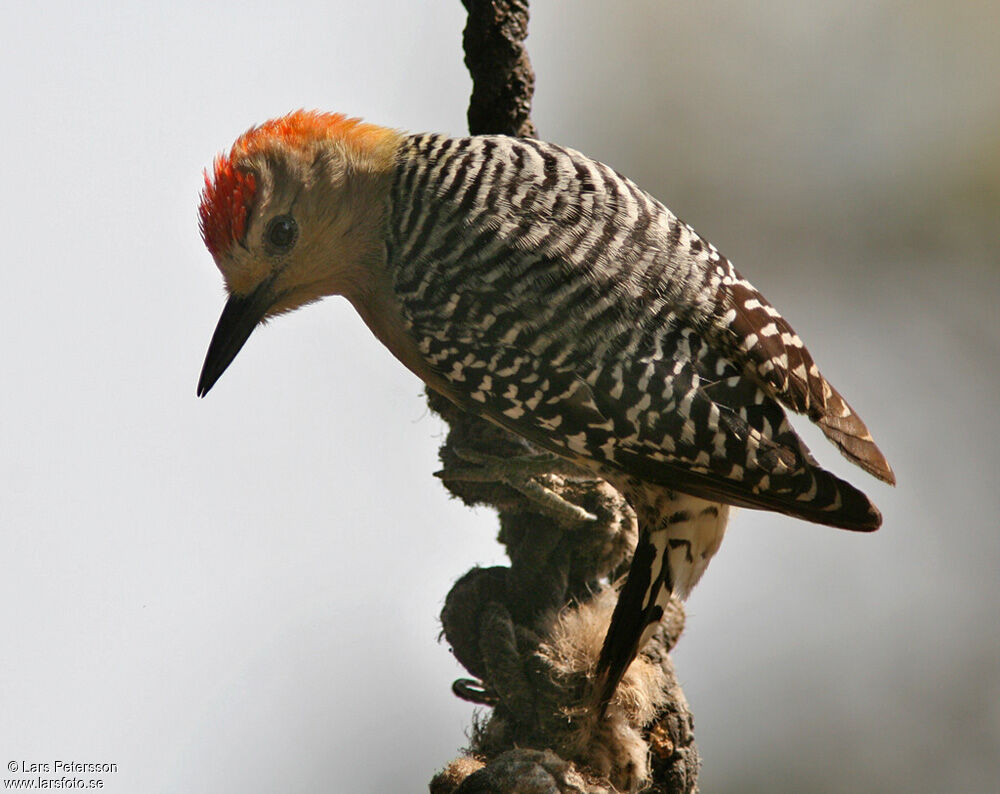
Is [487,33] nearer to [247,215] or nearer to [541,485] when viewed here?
[247,215]

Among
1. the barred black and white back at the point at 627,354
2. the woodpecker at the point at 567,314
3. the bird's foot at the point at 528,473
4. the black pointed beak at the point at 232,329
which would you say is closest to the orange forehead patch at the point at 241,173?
the woodpecker at the point at 567,314

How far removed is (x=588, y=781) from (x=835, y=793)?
13.2ft

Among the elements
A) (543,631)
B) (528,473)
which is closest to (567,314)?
(528,473)

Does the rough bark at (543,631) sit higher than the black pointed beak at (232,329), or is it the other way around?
the black pointed beak at (232,329)

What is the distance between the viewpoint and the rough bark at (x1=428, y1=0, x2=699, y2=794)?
3225 millimetres

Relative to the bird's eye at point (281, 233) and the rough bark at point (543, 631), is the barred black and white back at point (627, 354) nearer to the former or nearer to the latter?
the rough bark at point (543, 631)

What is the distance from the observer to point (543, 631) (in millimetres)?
3449

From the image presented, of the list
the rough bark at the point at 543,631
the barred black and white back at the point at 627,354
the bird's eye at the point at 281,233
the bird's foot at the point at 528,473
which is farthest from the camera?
the bird's eye at the point at 281,233

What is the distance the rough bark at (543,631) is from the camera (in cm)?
322

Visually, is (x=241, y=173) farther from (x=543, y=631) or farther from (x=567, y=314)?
(x=543, y=631)

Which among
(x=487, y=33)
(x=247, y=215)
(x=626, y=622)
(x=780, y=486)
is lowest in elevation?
(x=626, y=622)

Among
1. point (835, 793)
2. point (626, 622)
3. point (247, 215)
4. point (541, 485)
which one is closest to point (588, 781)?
point (626, 622)

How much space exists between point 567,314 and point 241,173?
1153 millimetres

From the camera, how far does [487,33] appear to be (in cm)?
395
